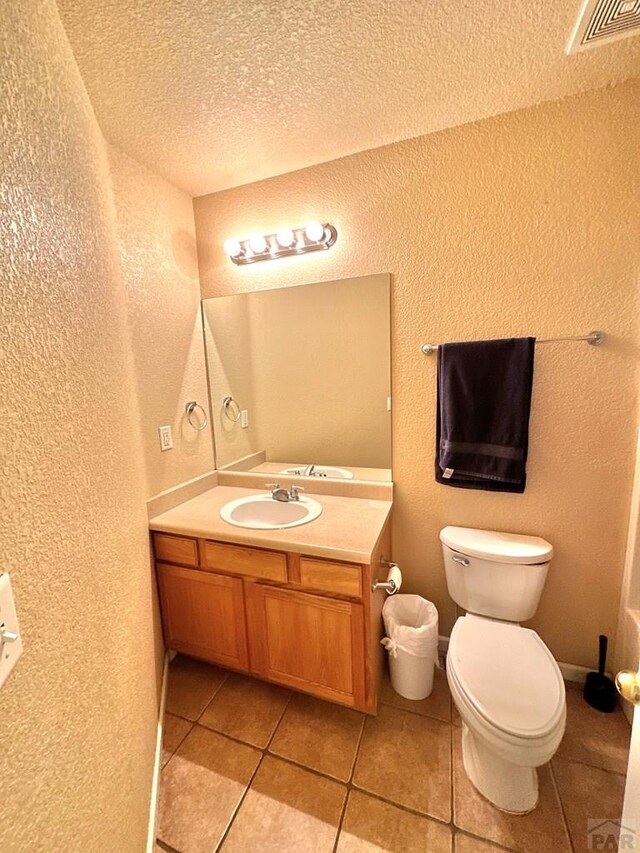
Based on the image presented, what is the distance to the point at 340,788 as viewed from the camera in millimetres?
1211

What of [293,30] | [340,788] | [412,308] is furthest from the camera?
[412,308]

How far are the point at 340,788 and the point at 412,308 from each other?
1891mm

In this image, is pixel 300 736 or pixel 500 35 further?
pixel 300 736

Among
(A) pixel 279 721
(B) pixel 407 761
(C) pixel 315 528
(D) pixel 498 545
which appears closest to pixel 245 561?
(C) pixel 315 528

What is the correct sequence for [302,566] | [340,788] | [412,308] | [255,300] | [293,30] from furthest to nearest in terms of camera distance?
[255,300] → [412,308] → [302,566] → [340,788] → [293,30]

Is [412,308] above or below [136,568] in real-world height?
above

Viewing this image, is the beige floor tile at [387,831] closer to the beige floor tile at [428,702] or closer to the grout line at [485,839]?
the grout line at [485,839]

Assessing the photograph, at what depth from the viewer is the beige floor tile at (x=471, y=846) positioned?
41.1 inches

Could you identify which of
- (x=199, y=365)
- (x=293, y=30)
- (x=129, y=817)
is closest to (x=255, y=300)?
(x=199, y=365)

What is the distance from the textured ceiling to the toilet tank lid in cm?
172

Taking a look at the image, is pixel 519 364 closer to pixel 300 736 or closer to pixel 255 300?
pixel 255 300

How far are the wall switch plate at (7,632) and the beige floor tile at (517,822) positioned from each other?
1438mm

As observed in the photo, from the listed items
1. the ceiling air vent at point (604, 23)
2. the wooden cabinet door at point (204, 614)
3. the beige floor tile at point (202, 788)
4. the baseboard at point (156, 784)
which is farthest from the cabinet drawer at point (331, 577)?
the ceiling air vent at point (604, 23)

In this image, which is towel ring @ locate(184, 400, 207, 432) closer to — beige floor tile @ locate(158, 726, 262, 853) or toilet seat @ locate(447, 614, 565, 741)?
beige floor tile @ locate(158, 726, 262, 853)
